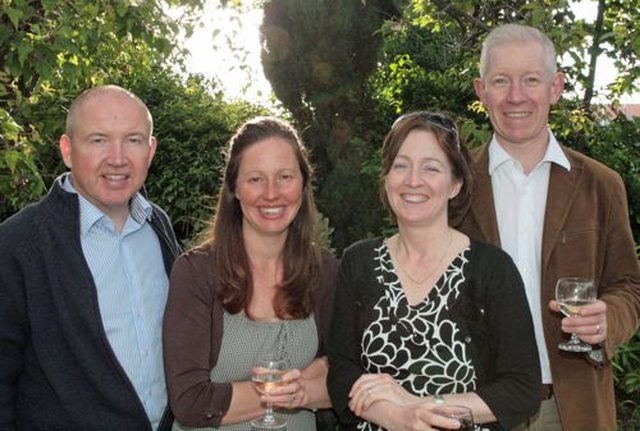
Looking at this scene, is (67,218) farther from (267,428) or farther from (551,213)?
(551,213)

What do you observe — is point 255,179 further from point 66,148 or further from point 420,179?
point 66,148

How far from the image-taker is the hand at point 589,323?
10.2 feet

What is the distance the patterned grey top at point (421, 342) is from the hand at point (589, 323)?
479mm

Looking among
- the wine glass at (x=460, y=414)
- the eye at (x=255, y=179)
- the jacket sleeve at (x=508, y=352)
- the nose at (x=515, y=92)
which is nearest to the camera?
the wine glass at (x=460, y=414)

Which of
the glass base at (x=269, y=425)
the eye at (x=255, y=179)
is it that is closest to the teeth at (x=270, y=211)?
the eye at (x=255, y=179)

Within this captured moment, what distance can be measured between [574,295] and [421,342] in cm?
72

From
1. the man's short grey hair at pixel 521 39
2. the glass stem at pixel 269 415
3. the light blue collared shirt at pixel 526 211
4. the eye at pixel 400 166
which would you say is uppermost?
the man's short grey hair at pixel 521 39

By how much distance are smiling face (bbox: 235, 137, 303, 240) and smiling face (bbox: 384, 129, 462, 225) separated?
50cm

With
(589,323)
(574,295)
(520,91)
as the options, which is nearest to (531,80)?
(520,91)

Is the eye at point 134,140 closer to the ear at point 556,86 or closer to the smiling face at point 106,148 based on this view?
the smiling face at point 106,148

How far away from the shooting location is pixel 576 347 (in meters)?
3.27

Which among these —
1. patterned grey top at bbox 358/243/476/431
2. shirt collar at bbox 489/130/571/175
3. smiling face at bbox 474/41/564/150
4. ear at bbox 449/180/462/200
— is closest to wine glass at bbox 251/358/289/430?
patterned grey top at bbox 358/243/476/431

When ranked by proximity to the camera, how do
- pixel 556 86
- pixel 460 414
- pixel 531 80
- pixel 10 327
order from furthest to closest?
pixel 556 86 < pixel 531 80 < pixel 10 327 < pixel 460 414

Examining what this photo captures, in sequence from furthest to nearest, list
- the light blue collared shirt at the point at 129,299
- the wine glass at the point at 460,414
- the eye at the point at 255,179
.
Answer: the eye at the point at 255,179 < the light blue collared shirt at the point at 129,299 < the wine glass at the point at 460,414
